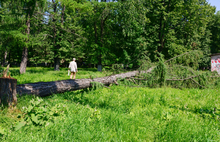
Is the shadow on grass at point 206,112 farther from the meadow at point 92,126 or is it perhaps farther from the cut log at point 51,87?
the cut log at point 51,87

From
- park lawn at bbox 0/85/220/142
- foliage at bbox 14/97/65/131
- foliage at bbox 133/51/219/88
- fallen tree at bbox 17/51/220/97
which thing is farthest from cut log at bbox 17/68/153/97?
foliage at bbox 133/51/219/88

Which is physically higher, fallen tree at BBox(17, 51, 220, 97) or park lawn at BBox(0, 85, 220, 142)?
fallen tree at BBox(17, 51, 220, 97)

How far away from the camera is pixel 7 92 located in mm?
3572

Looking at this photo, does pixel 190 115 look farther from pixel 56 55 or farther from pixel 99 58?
pixel 56 55

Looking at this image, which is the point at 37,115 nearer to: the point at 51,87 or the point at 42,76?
the point at 51,87

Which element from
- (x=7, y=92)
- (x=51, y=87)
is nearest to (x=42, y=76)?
(x=51, y=87)

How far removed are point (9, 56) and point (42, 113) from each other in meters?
46.9

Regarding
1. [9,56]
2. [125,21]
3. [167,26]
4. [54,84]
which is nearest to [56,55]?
[125,21]

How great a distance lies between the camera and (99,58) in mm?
19875

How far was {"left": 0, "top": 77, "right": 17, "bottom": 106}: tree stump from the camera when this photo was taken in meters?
3.48

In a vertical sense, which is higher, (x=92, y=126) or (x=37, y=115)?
(x=37, y=115)

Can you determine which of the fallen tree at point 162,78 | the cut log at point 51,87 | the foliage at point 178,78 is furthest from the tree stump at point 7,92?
the foliage at point 178,78

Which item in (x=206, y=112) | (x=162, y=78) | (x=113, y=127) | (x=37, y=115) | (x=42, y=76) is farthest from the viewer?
(x=42, y=76)

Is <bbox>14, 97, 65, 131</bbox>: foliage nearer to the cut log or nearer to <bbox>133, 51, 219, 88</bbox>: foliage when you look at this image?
the cut log
